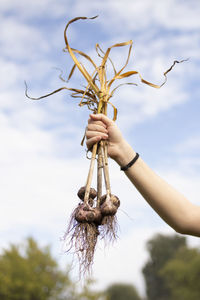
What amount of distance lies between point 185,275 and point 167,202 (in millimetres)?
46539

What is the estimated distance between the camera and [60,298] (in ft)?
101

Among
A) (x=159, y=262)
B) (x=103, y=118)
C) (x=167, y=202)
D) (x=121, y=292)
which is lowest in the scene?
(x=167, y=202)

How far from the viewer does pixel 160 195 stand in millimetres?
2676

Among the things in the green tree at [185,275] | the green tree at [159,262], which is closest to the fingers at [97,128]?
the green tree at [185,275]

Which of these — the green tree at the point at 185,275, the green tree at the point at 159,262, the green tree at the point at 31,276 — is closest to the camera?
the green tree at the point at 31,276

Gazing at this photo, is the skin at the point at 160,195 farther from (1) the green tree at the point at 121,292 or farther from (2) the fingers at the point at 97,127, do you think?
(1) the green tree at the point at 121,292

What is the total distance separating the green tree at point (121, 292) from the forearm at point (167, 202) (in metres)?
63.8

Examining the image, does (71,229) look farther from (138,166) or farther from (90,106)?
(90,106)

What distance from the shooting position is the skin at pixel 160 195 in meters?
2.68

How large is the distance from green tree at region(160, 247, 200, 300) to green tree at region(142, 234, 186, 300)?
4.56 meters

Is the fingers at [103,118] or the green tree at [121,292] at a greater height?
the green tree at [121,292]

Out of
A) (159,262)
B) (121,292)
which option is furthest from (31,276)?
(121,292)

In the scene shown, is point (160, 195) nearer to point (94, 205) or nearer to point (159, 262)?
point (94, 205)

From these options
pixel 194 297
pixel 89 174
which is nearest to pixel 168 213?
pixel 89 174
